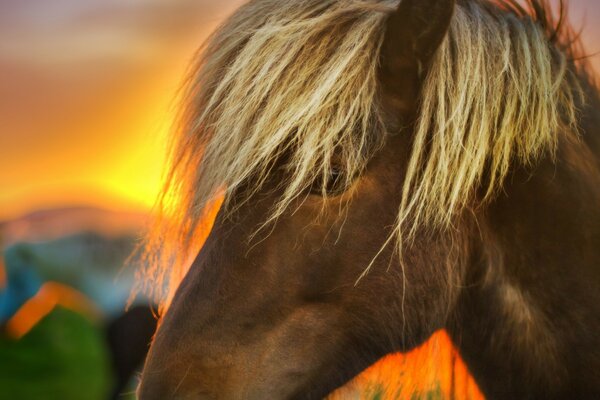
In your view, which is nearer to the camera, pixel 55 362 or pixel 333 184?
pixel 333 184

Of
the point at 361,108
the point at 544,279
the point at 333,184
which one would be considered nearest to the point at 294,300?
the point at 333,184

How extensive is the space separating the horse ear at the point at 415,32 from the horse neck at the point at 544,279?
0.40 m

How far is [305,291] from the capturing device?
1.55 m

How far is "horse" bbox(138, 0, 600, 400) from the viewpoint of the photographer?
5.05ft

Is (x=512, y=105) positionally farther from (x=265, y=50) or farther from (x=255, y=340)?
(x=255, y=340)

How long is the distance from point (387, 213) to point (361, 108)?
0.91ft

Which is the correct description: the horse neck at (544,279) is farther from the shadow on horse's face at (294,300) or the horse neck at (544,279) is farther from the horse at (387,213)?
the shadow on horse's face at (294,300)

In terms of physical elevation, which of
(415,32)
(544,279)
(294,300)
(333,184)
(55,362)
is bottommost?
(55,362)

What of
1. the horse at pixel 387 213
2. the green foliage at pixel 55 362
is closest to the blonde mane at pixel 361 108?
the horse at pixel 387 213

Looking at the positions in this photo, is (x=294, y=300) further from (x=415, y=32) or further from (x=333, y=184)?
(x=415, y=32)

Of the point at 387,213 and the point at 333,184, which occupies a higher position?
the point at 333,184

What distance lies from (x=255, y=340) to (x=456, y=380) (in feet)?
2.42

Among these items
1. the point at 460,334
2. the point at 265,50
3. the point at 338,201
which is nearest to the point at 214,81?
the point at 265,50

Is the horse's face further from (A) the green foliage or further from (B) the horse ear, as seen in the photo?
(A) the green foliage
